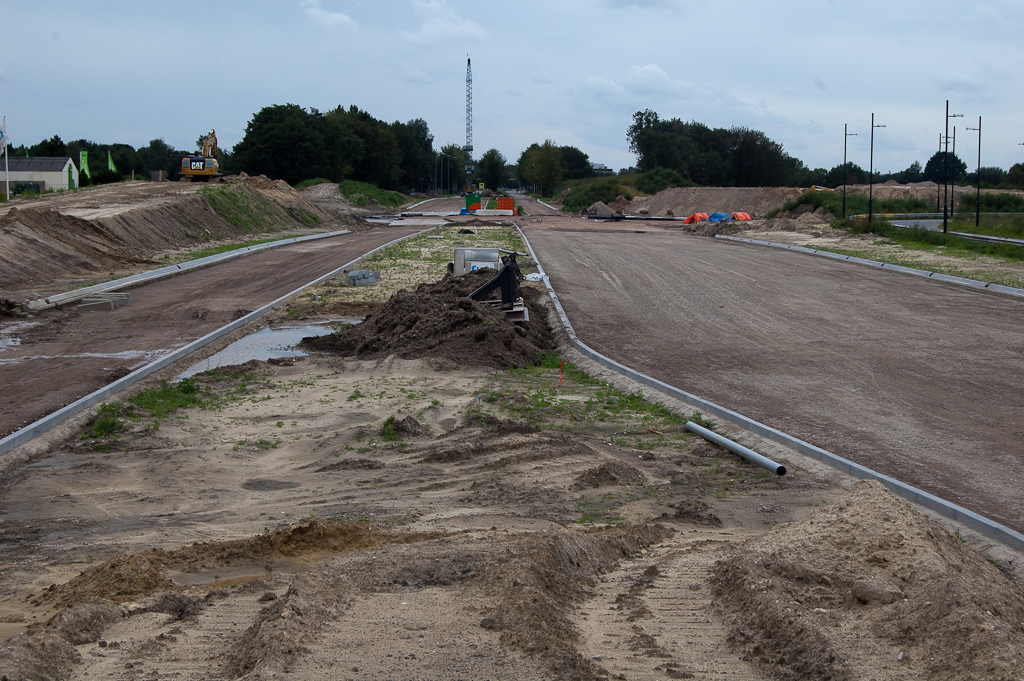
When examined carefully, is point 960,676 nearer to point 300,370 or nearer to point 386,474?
point 386,474

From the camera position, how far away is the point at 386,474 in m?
7.89

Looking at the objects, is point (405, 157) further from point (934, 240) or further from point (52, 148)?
point (934, 240)

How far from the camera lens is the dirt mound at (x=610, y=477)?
7504 millimetres

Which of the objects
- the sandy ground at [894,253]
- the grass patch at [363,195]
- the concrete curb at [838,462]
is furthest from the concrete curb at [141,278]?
the grass patch at [363,195]

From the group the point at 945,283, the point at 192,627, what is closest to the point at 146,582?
the point at 192,627

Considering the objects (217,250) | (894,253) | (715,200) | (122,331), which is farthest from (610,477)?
(715,200)

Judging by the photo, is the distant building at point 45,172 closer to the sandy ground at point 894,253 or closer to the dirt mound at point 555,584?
the sandy ground at point 894,253

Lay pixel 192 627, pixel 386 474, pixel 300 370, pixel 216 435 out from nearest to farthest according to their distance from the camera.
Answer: pixel 192 627 → pixel 386 474 → pixel 216 435 → pixel 300 370

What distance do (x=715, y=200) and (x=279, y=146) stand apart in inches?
1858

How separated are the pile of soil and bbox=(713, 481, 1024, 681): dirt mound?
767cm

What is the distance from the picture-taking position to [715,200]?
69.2 metres

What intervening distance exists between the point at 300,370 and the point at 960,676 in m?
10.6

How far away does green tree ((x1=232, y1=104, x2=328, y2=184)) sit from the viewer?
83.8m

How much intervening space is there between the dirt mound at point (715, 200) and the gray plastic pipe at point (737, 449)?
167 ft
